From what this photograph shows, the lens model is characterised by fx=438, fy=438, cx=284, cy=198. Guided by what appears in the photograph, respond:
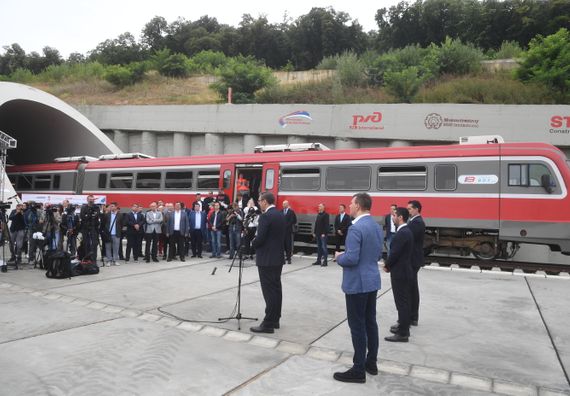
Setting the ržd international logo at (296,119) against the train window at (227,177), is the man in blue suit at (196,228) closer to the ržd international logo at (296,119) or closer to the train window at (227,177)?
the train window at (227,177)

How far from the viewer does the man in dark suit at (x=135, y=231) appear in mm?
12867

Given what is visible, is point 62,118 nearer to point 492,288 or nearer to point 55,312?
point 55,312

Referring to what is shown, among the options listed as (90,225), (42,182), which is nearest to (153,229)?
(90,225)

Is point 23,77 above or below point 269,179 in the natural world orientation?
above

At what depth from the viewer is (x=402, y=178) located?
13500mm

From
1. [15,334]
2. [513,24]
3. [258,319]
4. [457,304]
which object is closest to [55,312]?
[15,334]

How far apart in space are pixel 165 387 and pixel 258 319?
2.55 m

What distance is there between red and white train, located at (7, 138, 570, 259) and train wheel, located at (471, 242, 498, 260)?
0.03 meters

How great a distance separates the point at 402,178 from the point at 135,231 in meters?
8.26

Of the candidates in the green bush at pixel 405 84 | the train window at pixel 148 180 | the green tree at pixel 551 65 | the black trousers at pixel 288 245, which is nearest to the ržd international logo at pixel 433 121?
the green bush at pixel 405 84

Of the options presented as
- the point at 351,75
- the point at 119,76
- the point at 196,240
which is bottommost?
the point at 196,240

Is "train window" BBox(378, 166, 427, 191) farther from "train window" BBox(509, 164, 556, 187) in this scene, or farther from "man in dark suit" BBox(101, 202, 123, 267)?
"man in dark suit" BBox(101, 202, 123, 267)

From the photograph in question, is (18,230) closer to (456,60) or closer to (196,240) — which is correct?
(196,240)

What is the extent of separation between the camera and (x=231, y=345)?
549cm
